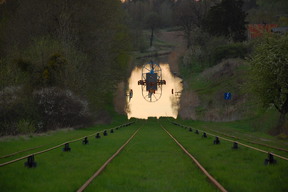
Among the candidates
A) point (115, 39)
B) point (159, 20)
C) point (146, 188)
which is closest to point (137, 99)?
point (115, 39)

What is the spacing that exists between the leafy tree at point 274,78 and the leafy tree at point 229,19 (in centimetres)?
5091

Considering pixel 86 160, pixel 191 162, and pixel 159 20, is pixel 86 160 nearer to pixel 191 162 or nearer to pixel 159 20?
pixel 191 162

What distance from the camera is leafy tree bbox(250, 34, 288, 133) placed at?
1369 inches

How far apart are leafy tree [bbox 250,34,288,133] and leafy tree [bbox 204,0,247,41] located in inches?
2004

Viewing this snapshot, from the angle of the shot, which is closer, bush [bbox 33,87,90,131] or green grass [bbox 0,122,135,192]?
green grass [bbox 0,122,135,192]

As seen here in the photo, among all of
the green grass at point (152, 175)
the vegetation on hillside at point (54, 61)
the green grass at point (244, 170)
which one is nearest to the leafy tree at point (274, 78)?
the green grass at point (244, 170)

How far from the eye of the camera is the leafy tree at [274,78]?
34.8m

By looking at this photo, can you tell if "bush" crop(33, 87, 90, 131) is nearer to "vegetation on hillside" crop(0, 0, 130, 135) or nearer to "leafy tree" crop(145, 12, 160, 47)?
"vegetation on hillside" crop(0, 0, 130, 135)

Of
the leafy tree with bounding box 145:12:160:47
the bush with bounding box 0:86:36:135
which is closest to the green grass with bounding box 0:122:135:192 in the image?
the bush with bounding box 0:86:36:135

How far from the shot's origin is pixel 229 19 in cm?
8688

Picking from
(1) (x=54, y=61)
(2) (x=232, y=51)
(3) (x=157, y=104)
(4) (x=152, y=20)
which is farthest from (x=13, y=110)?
(4) (x=152, y=20)

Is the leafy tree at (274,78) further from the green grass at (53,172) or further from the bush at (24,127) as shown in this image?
the green grass at (53,172)

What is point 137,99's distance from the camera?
93562 mm

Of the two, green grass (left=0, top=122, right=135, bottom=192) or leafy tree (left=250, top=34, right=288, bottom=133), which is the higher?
leafy tree (left=250, top=34, right=288, bottom=133)
